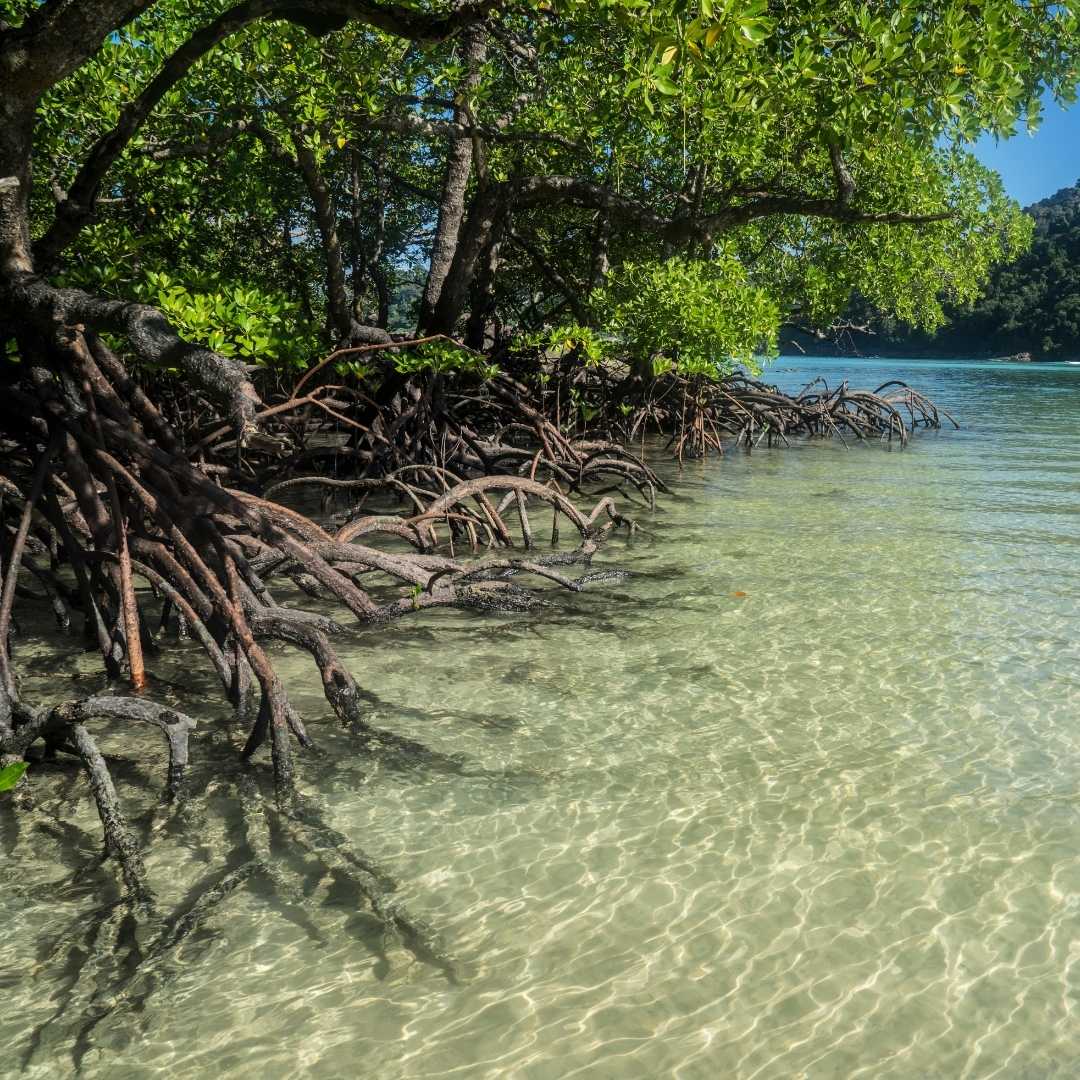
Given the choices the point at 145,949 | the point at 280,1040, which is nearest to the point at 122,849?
the point at 145,949

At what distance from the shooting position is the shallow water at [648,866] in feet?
7.52

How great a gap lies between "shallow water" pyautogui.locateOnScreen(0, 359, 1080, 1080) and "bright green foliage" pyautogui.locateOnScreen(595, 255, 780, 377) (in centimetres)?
→ 400

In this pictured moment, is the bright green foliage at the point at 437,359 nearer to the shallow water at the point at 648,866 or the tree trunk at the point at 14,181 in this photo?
the shallow water at the point at 648,866

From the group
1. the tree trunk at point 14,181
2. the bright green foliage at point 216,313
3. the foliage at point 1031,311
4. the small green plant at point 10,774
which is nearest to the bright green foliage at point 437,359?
the bright green foliage at point 216,313

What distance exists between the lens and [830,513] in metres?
8.85

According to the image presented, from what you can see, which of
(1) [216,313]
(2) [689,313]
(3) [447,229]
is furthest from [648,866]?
(3) [447,229]

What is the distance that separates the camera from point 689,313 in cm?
864

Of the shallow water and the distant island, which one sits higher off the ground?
the distant island

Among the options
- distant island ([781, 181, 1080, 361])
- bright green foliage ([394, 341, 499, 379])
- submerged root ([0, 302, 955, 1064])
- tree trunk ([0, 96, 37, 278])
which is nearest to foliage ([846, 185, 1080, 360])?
distant island ([781, 181, 1080, 361])

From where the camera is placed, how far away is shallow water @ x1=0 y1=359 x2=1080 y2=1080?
2293 mm

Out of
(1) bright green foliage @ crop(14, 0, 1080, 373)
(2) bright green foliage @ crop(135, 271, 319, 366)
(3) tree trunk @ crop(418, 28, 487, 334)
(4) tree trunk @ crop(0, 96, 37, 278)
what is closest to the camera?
(4) tree trunk @ crop(0, 96, 37, 278)

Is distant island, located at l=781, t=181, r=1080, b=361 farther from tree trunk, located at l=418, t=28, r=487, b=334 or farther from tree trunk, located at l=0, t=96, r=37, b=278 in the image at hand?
tree trunk, located at l=0, t=96, r=37, b=278

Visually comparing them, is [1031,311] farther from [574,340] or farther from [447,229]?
[447,229]

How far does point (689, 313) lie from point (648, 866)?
6478 mm
